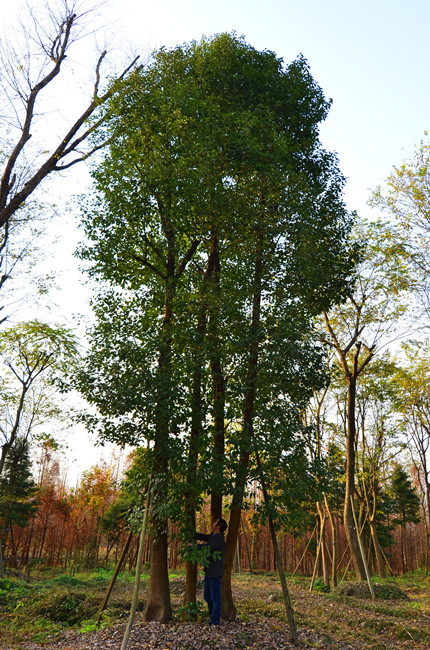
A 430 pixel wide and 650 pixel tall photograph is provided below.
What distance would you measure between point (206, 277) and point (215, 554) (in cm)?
573

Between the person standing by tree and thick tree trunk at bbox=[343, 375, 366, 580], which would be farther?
thick tree trunk at bbox=[343, 375, 366, 580]

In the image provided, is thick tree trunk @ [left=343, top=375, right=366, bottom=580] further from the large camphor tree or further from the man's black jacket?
the man's black jacket

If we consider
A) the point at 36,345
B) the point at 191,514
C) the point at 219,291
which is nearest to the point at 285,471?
the point at 191,514

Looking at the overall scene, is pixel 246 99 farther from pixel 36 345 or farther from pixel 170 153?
pixel 36 345

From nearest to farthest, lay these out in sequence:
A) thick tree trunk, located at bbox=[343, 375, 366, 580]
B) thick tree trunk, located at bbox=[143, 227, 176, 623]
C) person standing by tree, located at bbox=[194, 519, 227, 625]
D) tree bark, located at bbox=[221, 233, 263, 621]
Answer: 1. thick tree trunk, located at bbox=[143, 227, 176, 623]
2. person standing by tree, located at bbox=[194, 519, 227, 625]
3. tree bark, located at bbox=[221, 233, 263, 621]
4. thick tree trunk, located at bbox=[343, 375, 366, 580]

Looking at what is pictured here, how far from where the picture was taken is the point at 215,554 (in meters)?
7.74

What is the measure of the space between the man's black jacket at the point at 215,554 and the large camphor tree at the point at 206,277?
539mm

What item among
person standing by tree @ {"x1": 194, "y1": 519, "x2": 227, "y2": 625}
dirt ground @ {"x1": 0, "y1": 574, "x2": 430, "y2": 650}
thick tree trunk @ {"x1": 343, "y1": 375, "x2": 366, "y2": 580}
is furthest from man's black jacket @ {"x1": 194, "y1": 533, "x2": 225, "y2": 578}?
thick tree trunk @ {"x1": 343, "y1": 375, "x2": 366, "y2": 580}

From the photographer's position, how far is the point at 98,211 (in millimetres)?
10008

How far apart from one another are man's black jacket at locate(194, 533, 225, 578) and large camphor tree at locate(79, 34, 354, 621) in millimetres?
539

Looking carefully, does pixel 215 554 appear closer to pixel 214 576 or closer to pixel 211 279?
pixel 214 576

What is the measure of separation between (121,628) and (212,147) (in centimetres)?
919

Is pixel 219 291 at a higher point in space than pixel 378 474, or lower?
higher

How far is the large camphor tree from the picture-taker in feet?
26.5
